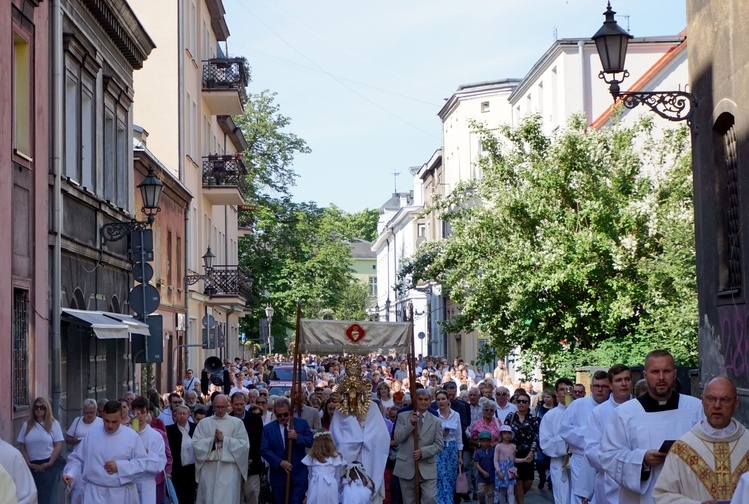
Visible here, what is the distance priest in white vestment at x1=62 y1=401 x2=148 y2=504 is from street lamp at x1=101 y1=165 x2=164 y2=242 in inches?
282

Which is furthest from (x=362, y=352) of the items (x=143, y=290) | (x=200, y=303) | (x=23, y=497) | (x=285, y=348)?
(x=285, y=348)

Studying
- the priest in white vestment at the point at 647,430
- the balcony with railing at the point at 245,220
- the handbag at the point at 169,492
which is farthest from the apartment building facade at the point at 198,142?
the priest in white vestment at the point at 647,430

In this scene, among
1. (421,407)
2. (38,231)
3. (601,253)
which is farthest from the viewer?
(601,253)

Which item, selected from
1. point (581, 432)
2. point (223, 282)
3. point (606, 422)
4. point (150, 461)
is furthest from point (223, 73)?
point (606, 422)

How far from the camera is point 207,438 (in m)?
16.0

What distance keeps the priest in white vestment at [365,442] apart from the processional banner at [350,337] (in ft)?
4.07

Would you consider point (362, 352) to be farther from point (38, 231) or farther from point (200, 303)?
point (200, 303)

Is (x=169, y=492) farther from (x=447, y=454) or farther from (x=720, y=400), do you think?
(x=720, y=400)

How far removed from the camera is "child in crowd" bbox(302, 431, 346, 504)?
14.6 metres

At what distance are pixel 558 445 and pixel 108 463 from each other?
5.70 m

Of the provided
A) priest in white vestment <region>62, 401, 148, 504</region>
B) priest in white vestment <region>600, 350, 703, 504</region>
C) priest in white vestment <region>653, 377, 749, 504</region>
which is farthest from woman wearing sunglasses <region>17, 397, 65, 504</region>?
priest in white vestment <region>653, 377, 749, 504</region>

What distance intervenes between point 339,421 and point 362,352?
1.31 m

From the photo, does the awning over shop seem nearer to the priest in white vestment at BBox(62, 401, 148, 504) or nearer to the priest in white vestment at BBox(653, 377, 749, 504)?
the priest in white vestment at BBox(62, 401, 148, 504)

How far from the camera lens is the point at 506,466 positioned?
17672 millimetres
